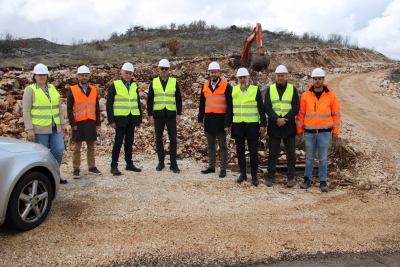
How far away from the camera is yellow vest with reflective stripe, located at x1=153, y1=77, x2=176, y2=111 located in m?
5.70

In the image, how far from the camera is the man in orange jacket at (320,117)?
4.86 m

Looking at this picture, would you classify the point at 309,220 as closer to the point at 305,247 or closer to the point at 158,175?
the point at 305,247

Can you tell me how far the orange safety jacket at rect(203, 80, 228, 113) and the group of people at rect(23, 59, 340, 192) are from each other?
2 cm

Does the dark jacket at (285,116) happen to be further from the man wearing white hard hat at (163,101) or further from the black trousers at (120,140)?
the black trousers at (120,140)

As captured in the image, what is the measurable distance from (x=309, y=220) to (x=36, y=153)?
3595mm

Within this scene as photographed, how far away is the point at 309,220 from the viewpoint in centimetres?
387

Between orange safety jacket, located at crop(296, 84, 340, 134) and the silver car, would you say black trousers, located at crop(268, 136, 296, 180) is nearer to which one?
orange safety jacket, located at crop(296, 84, 340, 134)

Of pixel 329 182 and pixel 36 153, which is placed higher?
pixel 36 153

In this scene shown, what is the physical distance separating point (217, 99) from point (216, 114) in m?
0.29

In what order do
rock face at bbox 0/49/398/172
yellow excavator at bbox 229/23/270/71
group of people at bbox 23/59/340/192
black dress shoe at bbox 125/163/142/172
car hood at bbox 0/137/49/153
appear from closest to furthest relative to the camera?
car hood at bbox 0/137/49/153, group of people at bbox 23/59/340/192, black dress shoe at bbox 125/163/142/172, rock face at bbox 0/49/398/172, yellow excavator at bbox 229/23/270/71

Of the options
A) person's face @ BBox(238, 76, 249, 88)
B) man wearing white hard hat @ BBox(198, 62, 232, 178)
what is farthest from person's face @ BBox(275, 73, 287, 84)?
man wearing white hard hat @ BBox(198, 62, 232, 178)

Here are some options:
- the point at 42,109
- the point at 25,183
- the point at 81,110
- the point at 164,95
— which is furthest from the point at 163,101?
the point at 25,183

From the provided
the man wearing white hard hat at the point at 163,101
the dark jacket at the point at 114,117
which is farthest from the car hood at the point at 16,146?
the man wearing white hard hat at the point at 163,101

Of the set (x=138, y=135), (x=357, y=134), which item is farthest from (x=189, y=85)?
(x=357, y=134)
